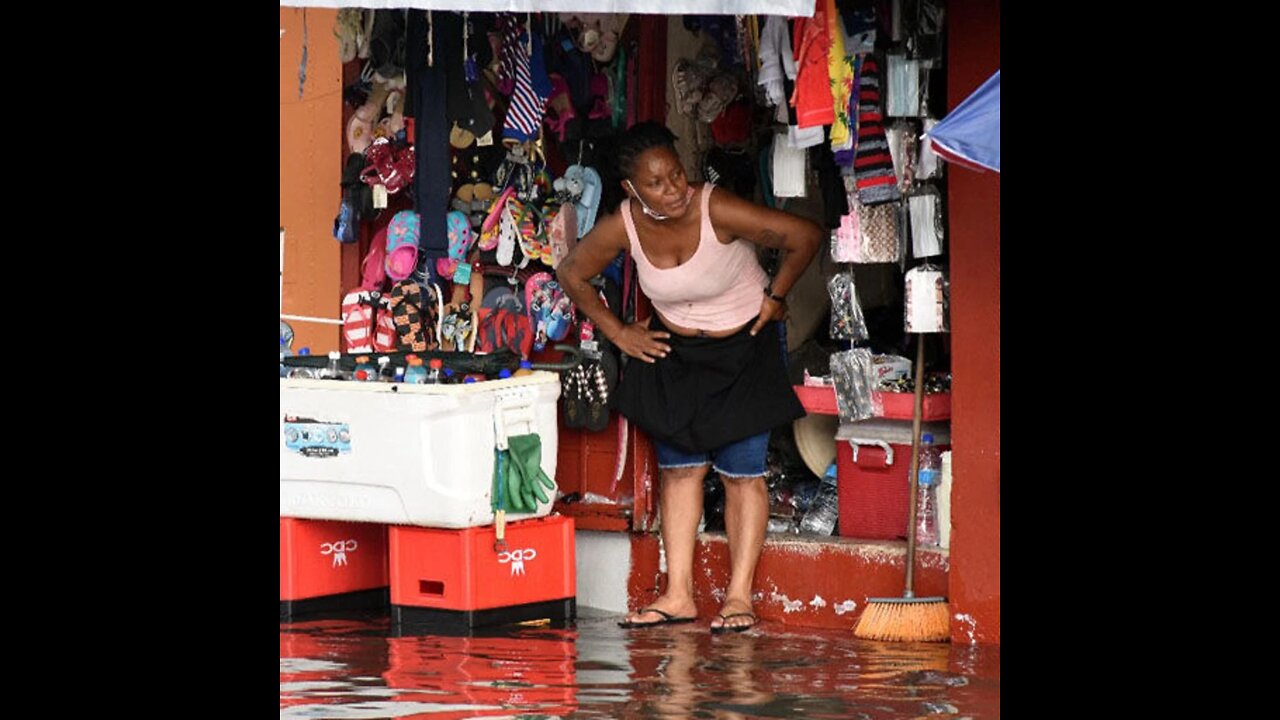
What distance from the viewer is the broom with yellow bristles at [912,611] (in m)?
8.06

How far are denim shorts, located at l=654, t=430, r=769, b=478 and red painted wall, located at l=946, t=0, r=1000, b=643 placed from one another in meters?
0.99

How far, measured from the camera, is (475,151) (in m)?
9.41

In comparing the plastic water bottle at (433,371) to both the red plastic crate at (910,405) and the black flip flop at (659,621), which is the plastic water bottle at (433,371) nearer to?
the black flip flop at (659,621)

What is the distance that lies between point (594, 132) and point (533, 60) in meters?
0.42

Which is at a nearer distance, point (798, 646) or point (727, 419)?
point (798, 646)

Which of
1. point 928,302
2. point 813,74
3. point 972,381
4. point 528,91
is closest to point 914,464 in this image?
point 972,381

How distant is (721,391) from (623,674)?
1.61 meters

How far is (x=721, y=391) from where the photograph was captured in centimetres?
862

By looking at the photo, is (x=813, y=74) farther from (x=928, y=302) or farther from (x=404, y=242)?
(x=404, y=242)

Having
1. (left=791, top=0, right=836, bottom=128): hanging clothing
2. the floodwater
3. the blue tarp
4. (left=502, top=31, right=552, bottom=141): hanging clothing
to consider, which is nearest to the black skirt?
the floodwater

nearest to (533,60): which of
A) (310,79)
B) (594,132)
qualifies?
(594,132)
